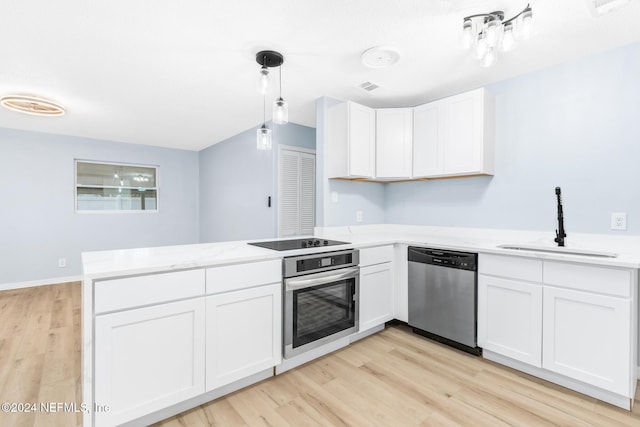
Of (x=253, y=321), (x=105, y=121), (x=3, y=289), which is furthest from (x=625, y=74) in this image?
(x=3, y=289)

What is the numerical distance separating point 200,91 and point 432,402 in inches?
123

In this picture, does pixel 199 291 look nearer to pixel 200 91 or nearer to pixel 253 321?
pixel 253 321

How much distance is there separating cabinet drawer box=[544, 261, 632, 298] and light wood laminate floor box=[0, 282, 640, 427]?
663mm

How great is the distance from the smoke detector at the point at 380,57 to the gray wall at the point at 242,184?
1.88 meters

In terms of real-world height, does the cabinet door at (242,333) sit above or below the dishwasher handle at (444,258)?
below

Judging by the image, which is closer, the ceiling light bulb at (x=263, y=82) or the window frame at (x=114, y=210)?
the ceiling light bulb at (x=263, y=82)

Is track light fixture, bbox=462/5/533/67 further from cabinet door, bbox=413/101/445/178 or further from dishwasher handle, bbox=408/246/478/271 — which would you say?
dishwasher handle, bbox=408/246/478/271

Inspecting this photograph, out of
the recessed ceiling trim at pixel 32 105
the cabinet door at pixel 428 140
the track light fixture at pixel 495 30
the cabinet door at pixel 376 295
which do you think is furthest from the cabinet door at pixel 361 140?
the recessed ceiling trim at pixel 32 105

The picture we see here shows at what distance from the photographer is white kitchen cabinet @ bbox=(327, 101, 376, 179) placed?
2852mm

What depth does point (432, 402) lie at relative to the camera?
1789 mm

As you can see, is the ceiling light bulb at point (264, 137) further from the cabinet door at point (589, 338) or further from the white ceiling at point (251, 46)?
the cabinet door at point (589, 338)

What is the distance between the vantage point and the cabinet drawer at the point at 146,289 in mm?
1398

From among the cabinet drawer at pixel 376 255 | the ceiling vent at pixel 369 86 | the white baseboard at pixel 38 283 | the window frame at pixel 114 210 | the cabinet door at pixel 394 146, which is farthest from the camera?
the window frame at pixel 114 210

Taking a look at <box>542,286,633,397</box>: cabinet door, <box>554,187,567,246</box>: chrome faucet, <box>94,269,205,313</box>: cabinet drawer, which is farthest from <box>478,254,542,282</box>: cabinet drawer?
<box>94,269,205,313</box>: cabinet drawer
